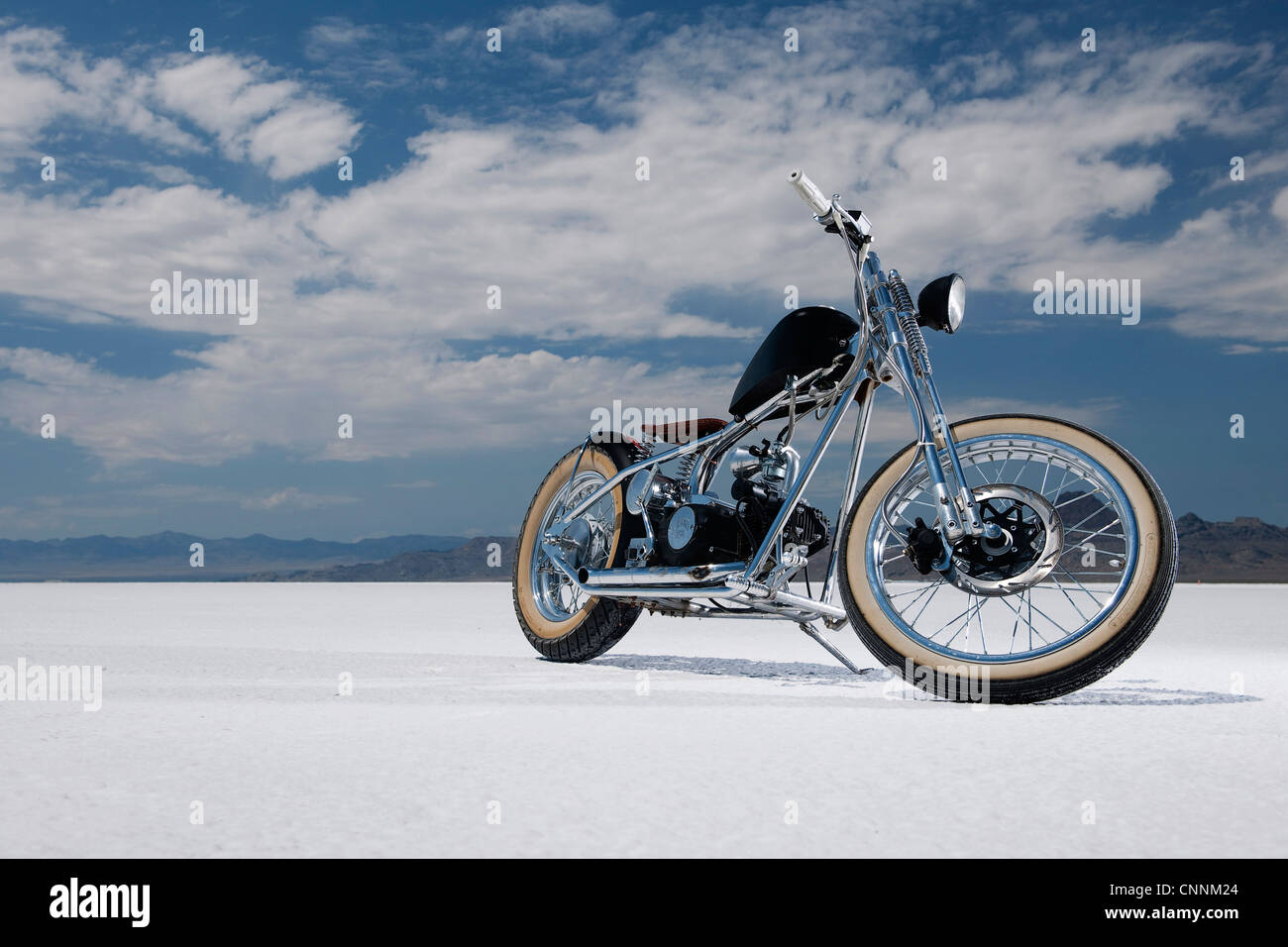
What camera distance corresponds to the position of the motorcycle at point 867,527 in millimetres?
4336

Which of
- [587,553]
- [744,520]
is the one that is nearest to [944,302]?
[744,520]

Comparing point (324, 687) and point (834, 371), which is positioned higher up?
point (834, 371)

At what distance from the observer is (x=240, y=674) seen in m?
5.75

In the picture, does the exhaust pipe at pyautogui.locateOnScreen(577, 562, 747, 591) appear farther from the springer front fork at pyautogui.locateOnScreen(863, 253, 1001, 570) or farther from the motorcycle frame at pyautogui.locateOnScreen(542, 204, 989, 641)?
the springer front fork at pyautogui.locateOnScreen(863, 253, 1001, 570)

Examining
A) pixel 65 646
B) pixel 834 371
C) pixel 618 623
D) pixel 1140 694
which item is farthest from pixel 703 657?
pixel 65 646

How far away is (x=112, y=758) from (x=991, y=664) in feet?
10.6

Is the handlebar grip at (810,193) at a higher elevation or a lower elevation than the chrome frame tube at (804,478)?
higher

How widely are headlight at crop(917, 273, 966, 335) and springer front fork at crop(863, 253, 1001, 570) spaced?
0.08m

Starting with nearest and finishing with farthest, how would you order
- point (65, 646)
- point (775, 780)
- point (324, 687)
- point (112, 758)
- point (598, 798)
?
point (598, 798), point (775, 780), point (112, 758), point (324, 687), point (65, 646)

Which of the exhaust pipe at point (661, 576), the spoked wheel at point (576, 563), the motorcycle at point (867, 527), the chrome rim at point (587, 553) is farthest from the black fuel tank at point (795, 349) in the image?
the chrome rim at point (587, 553)

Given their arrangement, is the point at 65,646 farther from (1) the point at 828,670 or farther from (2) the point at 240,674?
(1) the point at 828,670

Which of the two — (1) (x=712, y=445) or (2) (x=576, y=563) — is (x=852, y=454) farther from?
(2) (x=576, y=563)

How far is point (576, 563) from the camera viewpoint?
22.0 feet

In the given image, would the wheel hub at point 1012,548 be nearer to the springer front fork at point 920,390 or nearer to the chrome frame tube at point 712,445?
the springer front fork at point 920,390
